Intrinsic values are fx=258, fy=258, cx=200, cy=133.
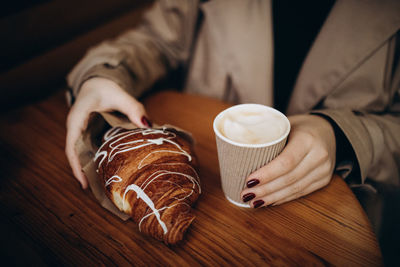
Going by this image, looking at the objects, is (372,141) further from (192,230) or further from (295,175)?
(192,230)

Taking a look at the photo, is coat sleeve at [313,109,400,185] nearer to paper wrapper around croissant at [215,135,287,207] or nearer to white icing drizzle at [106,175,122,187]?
paper wrapper around croissant at [215,135,287,207]

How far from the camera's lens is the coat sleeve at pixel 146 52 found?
0.78 metres

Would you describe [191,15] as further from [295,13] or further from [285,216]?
[285,216]

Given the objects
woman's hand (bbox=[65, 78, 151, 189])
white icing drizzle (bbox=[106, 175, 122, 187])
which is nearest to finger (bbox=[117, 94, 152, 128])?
woman's hand (bbox=[65, 78, 151, 189])

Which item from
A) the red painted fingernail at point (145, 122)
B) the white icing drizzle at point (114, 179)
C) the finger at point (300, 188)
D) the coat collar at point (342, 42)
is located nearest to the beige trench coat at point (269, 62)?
the coat collar at point (342, 42)

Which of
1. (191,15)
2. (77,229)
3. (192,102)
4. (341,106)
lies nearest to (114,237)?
(77,229)

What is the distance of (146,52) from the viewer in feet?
2.99

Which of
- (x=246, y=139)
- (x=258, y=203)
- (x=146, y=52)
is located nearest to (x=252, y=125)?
(x=246, y=139)

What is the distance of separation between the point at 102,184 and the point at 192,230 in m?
0.20

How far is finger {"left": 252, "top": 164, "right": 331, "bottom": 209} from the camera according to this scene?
496mm

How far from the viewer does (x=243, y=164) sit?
0.46m

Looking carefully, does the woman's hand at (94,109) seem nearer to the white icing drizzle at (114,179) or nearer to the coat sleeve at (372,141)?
the white icing drizzle at (114,179)

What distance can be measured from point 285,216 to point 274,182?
8cm

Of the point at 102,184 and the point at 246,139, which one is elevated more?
the point at 246,139
